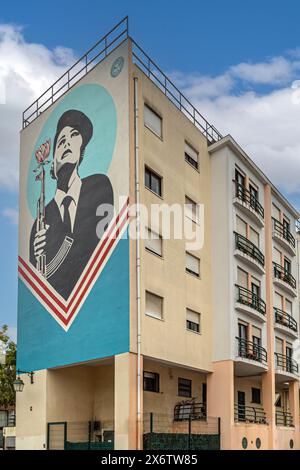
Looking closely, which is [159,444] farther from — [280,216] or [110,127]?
[280,216]

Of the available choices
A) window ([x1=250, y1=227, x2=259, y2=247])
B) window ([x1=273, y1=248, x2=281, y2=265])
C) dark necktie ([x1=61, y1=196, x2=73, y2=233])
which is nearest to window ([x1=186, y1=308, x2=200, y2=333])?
window ([x1=250, y1=227, x2=259, y2=247])

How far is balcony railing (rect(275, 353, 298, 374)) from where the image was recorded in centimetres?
4012

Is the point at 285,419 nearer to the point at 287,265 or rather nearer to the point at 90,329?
the point at 287,265

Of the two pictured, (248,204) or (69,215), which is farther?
(248,204)

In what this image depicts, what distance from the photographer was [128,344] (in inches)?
1131

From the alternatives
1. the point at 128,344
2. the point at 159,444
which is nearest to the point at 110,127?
the point at 128,344

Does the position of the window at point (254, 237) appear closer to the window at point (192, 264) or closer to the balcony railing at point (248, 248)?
the balcony railing at point (248, 248)

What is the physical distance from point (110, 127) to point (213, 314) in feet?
37.0

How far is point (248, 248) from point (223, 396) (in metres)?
8.77

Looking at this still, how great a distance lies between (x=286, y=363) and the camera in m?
41.2

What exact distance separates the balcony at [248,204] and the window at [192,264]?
Answer: 4.28 metres

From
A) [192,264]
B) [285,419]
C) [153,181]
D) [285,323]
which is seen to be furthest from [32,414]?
[285,323]

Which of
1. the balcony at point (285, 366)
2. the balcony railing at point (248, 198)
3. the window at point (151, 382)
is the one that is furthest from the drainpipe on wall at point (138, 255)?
the balcony at point (285, 366)

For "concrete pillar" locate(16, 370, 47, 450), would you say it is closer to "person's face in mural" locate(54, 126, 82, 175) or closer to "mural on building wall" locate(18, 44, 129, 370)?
"mural on building wall" locate(18, 44, 129, 370)
